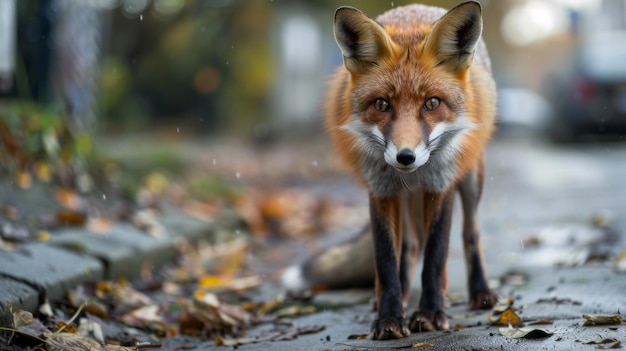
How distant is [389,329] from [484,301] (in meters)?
Answer: 0.89

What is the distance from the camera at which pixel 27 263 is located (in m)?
4.33

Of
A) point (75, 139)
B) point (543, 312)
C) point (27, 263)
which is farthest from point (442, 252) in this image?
point (75, 139)

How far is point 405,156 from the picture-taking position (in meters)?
3.26

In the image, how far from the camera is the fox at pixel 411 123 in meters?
3.47

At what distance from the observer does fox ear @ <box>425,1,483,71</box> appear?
11.5 feet

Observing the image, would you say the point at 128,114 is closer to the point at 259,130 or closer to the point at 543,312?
the point at 259,130

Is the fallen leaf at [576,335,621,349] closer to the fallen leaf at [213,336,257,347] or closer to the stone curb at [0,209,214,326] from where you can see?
the fallen leaf at [213,336,257,347]

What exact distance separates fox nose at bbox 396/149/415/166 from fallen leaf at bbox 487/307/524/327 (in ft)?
3.30

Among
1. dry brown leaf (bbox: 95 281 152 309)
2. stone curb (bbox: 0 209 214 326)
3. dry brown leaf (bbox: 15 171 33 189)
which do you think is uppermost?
dry brown leaf (bbox: 15 171 33 189)

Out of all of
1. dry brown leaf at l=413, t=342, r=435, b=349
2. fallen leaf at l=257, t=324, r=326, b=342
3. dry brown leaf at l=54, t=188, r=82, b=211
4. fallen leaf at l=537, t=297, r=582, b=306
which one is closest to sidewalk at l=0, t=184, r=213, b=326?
dry brown leaf at l=54, t=188, r=82, b=211

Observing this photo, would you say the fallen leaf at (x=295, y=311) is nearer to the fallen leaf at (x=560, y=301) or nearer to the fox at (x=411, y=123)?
the fox at (x=411, y=123)

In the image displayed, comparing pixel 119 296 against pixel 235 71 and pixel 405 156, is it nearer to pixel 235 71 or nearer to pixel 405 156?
Result: pixel 405 156

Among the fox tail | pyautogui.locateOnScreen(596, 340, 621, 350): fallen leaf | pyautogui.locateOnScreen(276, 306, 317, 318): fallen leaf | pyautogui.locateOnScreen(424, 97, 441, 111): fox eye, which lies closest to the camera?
pyautogui.locateOnScreen(596, 340, 621, 350): fallen leaf

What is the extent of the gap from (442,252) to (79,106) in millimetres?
7104
